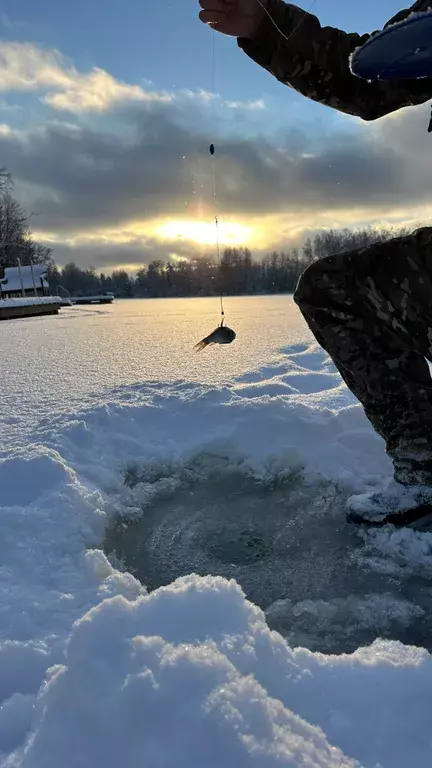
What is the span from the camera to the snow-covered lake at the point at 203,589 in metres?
0.81

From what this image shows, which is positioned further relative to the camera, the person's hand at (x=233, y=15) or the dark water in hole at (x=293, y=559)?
the person's hand at (x=233, y=15)

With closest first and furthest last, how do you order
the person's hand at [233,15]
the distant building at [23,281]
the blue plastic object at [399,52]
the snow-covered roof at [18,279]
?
the blue plastic object at [399,52], the person's hand at [233,15], the distant building at [23,281], the snow-covered roof at [18,279]

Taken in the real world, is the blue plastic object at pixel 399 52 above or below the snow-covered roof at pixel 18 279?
below

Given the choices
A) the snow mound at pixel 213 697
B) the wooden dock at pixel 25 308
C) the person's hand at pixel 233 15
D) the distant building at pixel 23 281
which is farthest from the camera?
the distant building at pixel 23 281

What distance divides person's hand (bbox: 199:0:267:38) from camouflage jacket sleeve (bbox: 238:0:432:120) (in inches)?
1.5

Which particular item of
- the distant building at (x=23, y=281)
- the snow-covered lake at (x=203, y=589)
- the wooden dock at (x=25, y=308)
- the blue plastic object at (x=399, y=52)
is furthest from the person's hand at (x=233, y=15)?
the distant building at (x=23, y=281)

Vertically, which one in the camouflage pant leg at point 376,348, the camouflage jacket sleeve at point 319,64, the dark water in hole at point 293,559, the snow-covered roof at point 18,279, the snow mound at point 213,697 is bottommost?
the dark water in hole at point 293,559

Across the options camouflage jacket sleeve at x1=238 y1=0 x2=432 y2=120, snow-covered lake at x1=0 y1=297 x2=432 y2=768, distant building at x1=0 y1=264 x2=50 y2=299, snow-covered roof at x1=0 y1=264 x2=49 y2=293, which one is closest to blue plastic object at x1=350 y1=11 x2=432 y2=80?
camouflage jacket sleeve at x1=238 y1=0 x2=432 y2=120

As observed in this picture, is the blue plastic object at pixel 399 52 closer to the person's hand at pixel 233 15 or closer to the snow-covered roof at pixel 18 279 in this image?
the person's hand at pixel 233 15

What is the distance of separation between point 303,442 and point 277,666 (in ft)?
5.96

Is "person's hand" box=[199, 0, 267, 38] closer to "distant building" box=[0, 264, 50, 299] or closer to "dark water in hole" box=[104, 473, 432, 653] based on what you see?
"dark water in hole" box=[104, 473, 432, 653]

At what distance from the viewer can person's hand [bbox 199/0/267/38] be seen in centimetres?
180

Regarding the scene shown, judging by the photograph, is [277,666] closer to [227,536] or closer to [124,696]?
[124,696]

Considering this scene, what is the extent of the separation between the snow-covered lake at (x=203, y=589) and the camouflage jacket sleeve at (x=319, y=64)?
1.57 meters
